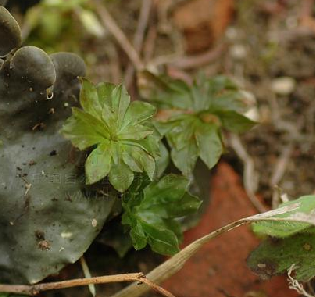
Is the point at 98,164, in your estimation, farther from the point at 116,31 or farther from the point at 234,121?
the point at 116,31

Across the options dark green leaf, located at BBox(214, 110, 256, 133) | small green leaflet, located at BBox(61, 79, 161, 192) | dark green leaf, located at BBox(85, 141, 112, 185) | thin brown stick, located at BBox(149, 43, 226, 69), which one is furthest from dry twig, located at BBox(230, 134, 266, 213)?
dark green leaf, located at BBox(85, 141, 112, 185)

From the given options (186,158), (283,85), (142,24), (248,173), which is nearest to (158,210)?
(186,158)

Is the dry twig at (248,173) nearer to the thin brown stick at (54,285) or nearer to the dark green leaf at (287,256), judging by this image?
the dark green leaf at (287,256)

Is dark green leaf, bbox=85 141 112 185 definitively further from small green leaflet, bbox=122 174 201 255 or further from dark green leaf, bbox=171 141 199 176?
dark green leaf, bbox=171 141 199 176

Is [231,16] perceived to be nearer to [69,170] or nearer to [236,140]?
[236,140]

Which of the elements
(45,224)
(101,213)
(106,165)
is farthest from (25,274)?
(106,165)
